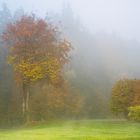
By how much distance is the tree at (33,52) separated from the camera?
47.9 meters

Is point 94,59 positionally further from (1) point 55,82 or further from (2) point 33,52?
(2) point 33,52

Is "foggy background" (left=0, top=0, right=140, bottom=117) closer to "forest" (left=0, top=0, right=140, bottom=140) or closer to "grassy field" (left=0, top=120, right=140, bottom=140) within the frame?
"forest" (left=0, top=0, right=140, bottom=140)

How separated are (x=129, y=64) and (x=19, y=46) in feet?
154

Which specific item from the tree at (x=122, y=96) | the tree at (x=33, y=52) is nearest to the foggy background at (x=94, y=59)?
the tree at (x=33, y=52)

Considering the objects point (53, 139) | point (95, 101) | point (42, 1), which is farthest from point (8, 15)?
point (42, 1)

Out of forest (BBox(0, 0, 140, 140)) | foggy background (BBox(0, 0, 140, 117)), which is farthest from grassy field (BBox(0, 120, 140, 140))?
foggy background (BBox(0, 0, 140, 117))

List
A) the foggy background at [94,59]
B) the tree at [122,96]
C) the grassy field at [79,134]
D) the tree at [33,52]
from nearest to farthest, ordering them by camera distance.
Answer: the grassy field at [79,134] → the tree at [33,52] → the tree at [122,96] → the foggy background at [94,59]

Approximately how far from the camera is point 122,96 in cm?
4912

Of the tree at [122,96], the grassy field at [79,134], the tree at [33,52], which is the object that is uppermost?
the tree at [33,52]

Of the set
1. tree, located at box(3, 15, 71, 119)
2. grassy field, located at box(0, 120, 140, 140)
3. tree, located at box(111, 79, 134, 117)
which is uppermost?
tree, located at box(3, 15, 71, 119)

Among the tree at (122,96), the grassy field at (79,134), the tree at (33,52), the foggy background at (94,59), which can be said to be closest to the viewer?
the grassy field at (79,134)

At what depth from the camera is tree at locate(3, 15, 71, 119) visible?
4788 cm

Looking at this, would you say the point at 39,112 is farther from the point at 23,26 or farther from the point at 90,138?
the point at 90,138

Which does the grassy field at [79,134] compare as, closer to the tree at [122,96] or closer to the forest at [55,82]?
the forest at [55,82]
